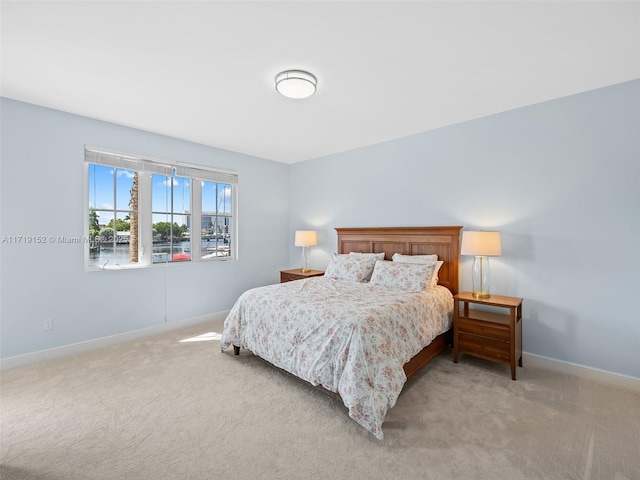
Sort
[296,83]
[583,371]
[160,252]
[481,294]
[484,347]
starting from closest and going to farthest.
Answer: [296,83]
[583,371]
[484,347]
[481,294]
[160,252]

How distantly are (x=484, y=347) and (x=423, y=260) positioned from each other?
1116 millimetres

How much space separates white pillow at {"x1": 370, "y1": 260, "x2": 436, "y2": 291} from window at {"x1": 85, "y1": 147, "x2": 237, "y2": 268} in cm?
248

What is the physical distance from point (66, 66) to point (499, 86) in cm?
359

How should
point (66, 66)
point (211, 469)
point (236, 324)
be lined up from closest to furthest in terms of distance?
point (211, 469) < point (66, 66) < point (236, 324)

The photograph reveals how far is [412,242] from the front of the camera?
3775 millimetres

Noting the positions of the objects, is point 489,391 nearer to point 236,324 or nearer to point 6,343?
point 236,324

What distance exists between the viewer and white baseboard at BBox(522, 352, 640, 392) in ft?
8.06

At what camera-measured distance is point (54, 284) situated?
305cm

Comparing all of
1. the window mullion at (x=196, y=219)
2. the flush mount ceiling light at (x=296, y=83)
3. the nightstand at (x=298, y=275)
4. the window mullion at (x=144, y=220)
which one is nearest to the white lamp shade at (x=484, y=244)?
the flush mount ceiling light at (x=296, y=83)

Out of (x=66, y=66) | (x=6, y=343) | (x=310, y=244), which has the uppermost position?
(x=66, y=66)

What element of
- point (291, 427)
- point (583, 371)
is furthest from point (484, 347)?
point (291, 427)

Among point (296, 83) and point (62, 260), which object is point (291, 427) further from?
point (62, 260)

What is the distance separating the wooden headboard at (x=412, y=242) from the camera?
341cm

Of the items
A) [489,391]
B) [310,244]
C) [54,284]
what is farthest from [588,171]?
[54,284]
